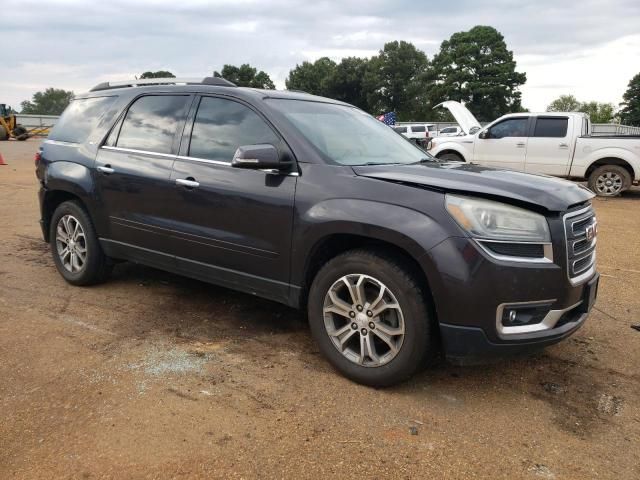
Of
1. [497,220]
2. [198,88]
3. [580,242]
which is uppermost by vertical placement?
[198,88]

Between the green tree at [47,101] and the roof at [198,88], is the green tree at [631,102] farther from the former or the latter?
the green tree at [47,101]

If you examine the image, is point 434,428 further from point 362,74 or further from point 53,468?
point 362,74

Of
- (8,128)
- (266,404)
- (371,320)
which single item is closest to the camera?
(266,404)

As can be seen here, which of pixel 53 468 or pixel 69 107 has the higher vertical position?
pixel 69 107

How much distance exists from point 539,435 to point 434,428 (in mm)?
524

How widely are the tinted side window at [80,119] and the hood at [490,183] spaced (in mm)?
2758

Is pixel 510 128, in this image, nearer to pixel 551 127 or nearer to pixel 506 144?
pixel 506 144

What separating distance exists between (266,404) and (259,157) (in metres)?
1.45

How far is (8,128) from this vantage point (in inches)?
1155

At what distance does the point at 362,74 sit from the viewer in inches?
2574

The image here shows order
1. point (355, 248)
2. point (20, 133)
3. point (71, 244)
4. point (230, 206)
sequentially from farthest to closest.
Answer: point (20, 133) < point (71, 244) < point (230, 206) < point (355, 248)

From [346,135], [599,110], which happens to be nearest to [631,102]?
[599,110]

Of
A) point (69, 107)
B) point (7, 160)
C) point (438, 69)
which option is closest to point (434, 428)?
point (69, 107)

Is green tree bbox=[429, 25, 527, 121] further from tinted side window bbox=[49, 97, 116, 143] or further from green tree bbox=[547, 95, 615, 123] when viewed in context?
tinted side window bbox=[49, 97, 116, 143]
